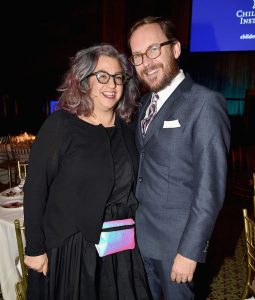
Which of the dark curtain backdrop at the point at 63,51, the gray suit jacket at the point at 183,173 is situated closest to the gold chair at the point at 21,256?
the gray suit jacket at the point at 183,173

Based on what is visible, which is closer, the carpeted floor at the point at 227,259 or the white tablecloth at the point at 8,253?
the white tablecloth at the point at 8,253

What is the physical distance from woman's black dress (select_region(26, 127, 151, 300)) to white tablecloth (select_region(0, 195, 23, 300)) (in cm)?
71

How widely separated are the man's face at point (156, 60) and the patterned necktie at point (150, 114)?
0.32ft

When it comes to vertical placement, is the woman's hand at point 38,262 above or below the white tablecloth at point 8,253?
above

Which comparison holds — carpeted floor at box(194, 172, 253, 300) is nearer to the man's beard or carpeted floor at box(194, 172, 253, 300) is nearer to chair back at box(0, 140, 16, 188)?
the man's beard

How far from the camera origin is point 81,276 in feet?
5.30

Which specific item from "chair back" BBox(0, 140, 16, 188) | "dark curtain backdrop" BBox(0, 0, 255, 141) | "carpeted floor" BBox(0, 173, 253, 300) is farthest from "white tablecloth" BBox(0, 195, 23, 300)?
"dark curtain backdrop" BBox(0, 0, 255, 141)

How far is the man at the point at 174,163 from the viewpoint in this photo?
1410mm

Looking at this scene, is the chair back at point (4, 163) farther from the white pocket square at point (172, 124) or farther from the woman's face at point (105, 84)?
the white pocket square at point (172, 124)

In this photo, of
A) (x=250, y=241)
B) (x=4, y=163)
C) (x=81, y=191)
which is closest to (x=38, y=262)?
(x=81, y=191)

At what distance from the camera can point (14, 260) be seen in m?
2.32

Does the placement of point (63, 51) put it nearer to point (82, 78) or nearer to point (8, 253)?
point (8, 253)

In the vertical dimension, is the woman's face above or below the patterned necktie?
above

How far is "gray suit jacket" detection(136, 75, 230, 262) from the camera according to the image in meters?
1.40
